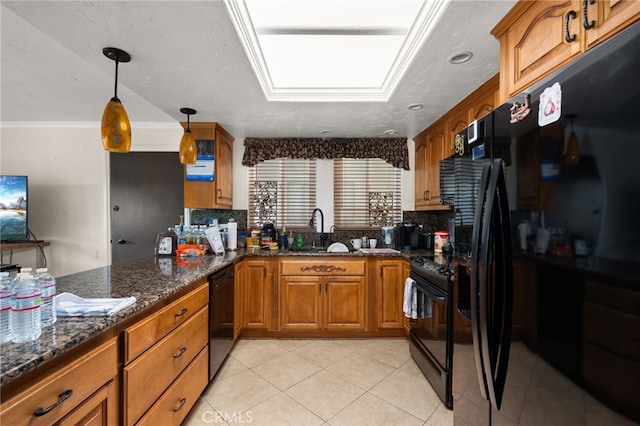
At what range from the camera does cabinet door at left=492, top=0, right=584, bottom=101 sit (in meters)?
1.03

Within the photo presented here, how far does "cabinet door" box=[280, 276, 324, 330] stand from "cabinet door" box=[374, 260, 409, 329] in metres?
0.62

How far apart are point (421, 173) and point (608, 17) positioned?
2.38m

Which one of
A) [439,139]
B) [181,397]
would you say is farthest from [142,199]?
[439,139]

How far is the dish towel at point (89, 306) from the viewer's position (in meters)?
1.02

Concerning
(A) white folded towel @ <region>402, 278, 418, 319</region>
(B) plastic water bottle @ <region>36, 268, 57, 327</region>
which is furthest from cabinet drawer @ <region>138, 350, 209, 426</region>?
(A) white folded towel @ <region>402, 278, 418, 319</region>

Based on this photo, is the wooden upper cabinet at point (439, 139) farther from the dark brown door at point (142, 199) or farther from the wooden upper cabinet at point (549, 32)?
the dark brown door at point (142, 199)

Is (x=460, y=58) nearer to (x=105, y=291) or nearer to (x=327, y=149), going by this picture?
(x=327, y=149)

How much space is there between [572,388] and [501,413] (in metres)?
0.37

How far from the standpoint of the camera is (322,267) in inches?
114

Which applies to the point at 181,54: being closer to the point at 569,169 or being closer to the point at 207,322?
the point at 207,322

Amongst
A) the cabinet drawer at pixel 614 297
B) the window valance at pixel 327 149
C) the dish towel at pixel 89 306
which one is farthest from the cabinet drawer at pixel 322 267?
the cabinet drawer at pixel 614 297

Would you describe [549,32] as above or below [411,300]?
above

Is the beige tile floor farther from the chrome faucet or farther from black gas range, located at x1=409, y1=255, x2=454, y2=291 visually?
the chrome faucet

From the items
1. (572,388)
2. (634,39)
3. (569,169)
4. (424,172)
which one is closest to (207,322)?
(572,388)
